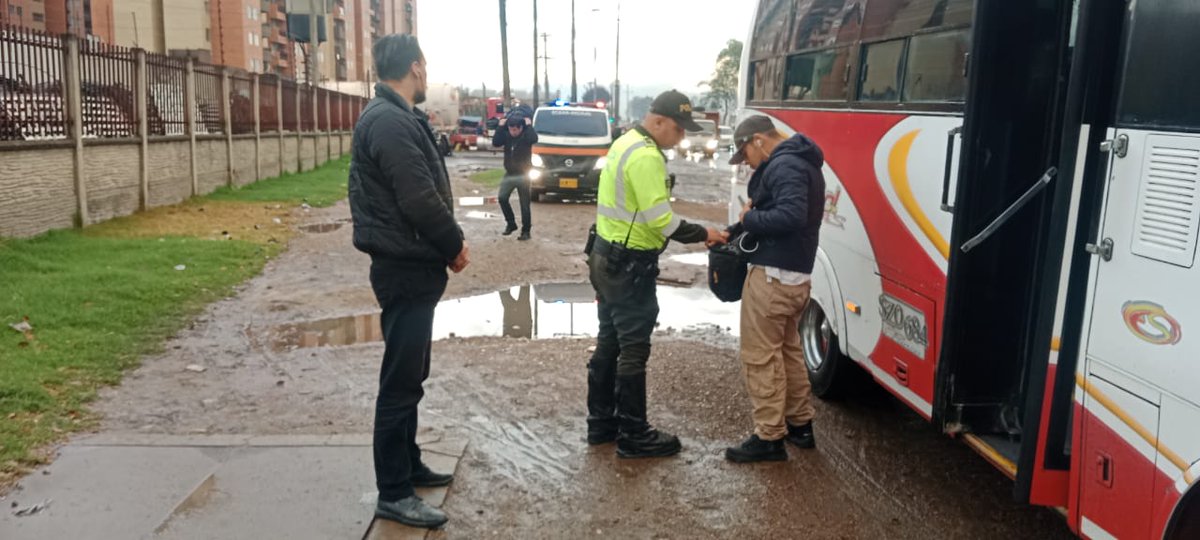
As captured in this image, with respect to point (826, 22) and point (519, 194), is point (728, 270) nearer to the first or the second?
point (826, 22)

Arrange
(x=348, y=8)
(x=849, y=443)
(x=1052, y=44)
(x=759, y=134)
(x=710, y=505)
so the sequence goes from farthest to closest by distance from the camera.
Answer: (x=348, y=8) < (x=849, y=443) < (x=759, y=134) < (x=710, y=505) < (x=1052, y=44)

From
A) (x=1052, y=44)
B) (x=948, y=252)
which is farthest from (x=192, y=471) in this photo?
(x=1052, y=44)

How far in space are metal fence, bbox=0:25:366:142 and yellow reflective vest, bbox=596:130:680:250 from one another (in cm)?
849

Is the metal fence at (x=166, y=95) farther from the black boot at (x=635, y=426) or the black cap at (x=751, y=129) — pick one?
the black cap at (x=751, y=129)

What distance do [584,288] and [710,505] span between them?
566 cm

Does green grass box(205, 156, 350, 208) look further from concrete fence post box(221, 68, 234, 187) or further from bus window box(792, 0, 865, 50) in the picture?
bus window box(792, 0, 865, 50)

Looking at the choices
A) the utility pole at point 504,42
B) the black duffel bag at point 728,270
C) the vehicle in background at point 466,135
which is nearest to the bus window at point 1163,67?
the black duffel bag at point 728,270

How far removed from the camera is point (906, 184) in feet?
14.9

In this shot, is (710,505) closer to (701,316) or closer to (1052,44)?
(1052,44)

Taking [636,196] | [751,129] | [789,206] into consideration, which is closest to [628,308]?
[636,196]

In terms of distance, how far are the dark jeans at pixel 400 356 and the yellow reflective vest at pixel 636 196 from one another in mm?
1030

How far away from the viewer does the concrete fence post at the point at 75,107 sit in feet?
37.4

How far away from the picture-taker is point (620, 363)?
4945mm

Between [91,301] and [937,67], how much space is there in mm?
6943
